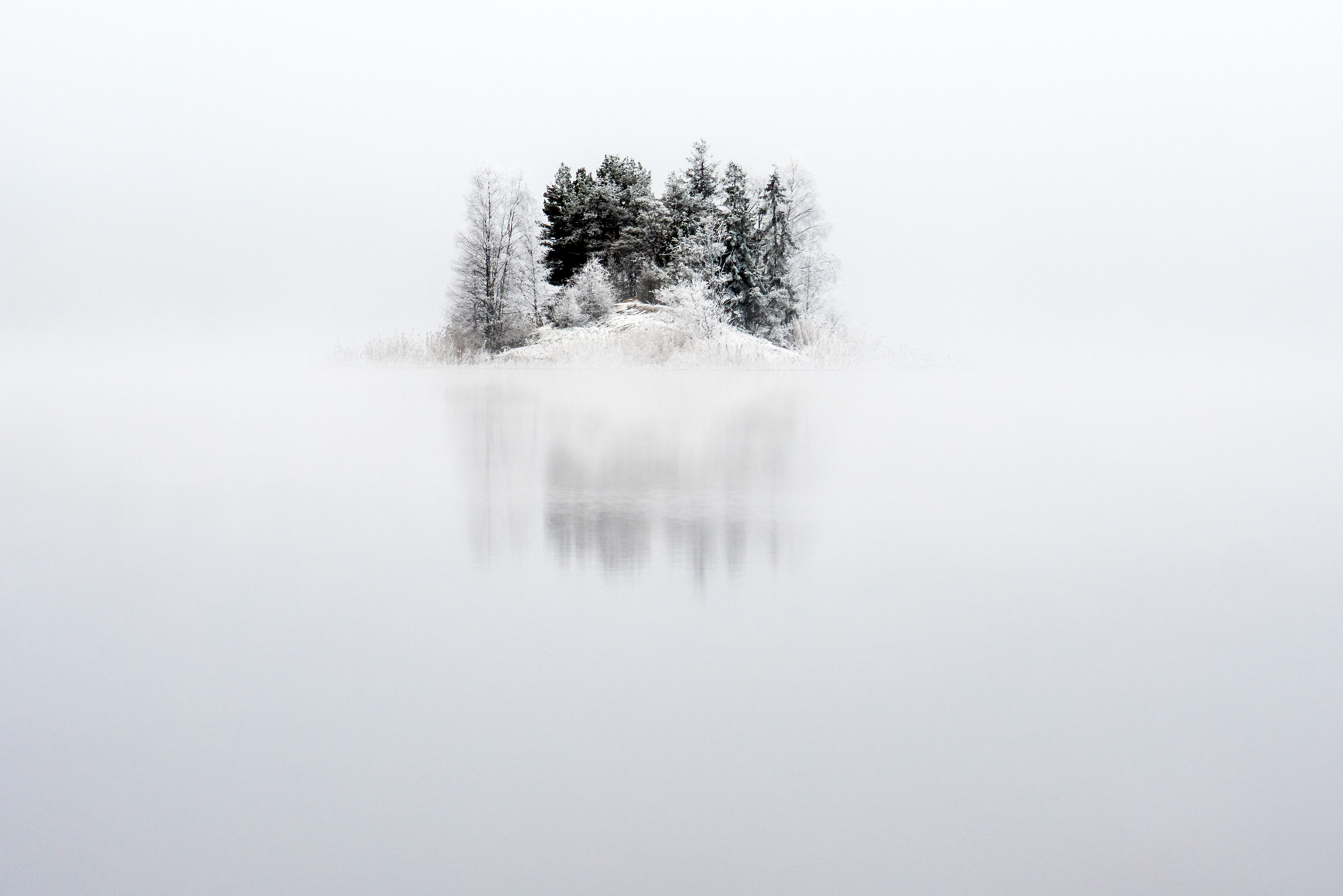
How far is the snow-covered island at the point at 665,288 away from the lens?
2980 cm

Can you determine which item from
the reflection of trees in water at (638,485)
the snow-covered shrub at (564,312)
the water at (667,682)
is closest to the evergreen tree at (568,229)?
the snow-covered shrub at (564,312)

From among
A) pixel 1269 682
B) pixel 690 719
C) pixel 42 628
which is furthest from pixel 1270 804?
pixel 42 628

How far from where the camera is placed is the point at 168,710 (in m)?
3.54

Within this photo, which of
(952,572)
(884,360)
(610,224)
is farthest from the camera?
(610,224)

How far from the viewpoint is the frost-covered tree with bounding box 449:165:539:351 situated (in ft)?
97.7

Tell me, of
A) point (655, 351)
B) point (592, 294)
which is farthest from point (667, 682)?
point (592, 294)

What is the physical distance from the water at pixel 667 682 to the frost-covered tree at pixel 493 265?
→ 826 inches

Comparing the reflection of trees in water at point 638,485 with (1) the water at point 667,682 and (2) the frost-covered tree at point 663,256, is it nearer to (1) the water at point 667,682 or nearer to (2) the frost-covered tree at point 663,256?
(1) the water at point 667,682

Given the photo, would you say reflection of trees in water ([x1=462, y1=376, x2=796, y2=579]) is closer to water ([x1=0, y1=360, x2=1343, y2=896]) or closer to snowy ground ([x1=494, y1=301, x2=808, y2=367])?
water ([x1=0, y1=360, x2=1343, y2=896])

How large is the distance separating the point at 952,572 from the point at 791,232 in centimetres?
2662

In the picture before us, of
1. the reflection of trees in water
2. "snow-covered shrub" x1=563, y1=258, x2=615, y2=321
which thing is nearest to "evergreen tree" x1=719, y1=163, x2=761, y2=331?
"snow-covered shrub" x1=563, y1=258, x2=615, y2=321

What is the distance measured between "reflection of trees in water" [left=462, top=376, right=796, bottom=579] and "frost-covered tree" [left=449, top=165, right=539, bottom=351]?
1581 cm

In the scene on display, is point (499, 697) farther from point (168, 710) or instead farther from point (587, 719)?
point (168, 710)

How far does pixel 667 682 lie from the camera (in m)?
3.70
